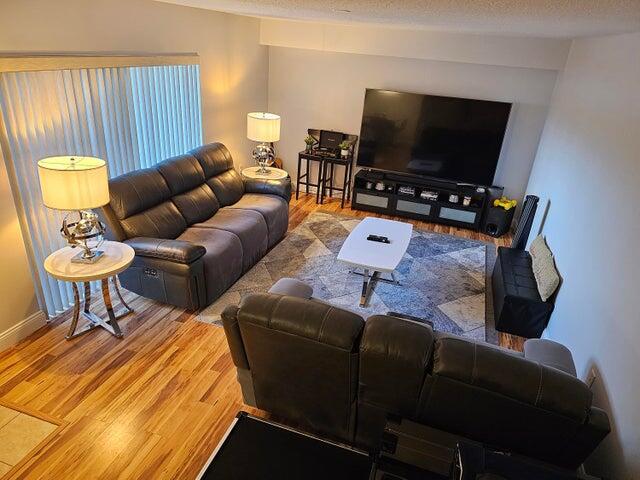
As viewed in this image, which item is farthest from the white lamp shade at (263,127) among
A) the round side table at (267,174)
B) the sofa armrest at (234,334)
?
the sofa armrest at (234,334)

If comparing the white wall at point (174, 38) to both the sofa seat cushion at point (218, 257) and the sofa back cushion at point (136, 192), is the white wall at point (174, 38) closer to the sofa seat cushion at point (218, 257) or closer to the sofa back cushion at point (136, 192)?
the sofa back cushion at point (136, 192)

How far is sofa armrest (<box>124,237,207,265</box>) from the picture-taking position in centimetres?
326

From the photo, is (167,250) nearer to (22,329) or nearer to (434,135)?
(22,329)

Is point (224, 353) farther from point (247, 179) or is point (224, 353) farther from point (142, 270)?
point (247, 179)

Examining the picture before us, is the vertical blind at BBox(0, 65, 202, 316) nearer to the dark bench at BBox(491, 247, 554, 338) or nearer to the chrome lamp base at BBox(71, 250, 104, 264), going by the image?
the chrome lamp base at BBox(71, 250, 104, 264)

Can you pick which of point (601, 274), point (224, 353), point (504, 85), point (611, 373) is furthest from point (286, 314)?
point (504, 85)

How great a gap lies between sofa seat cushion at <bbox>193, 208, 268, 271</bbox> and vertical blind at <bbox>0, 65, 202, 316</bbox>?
34.1 inches

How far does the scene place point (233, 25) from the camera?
514cm

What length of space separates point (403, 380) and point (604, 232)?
5.71 feet

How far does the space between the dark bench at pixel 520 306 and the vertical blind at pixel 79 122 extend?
3487mm

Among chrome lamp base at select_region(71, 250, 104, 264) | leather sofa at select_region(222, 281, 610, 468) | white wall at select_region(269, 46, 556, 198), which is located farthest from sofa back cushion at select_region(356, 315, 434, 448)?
white wall at select_region(269, 46, 556, 198)

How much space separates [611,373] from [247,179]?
3.96m

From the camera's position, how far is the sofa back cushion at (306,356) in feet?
6.52

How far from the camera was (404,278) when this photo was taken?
430cm
